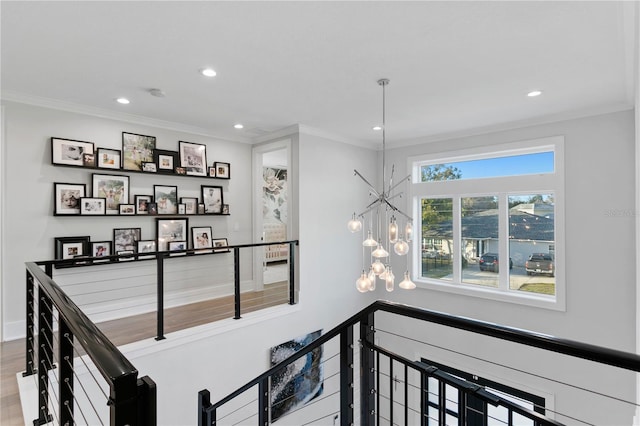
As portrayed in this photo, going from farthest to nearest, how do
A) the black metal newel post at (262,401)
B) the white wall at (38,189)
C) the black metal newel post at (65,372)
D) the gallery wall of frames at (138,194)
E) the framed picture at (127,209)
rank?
→ the framed picture at (127,209), the gallery wall of frames at (138,194), the white wall at (38,189), the black metal newel post at (262,401), the black metal newel post at (65,372)

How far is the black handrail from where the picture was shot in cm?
75

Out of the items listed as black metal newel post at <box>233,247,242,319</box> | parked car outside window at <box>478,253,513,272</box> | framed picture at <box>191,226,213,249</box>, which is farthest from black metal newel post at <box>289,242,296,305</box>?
parked car outside window at <box>478,253,513,272</box>

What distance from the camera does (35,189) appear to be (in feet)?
11.7

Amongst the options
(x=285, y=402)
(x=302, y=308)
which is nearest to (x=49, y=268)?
(x=302, y=308)

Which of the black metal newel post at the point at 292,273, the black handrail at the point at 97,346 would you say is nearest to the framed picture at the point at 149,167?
the black metal newel post at the point at 292,273

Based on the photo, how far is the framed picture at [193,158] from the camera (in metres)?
4.66

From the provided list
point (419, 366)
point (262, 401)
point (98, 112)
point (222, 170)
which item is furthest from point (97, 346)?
point (222, 170)

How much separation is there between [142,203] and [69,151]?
0.94 meters

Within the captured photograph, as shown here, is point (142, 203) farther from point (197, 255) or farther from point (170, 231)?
point (197, 255)

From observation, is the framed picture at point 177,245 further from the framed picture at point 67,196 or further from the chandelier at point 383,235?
the chandelier at point 383,235

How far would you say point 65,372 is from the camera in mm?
1370

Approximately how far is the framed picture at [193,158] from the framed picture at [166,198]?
1.10 ft

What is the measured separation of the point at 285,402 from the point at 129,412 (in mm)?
4454

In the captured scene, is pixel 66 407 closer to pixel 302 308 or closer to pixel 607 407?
pixel 302 308
